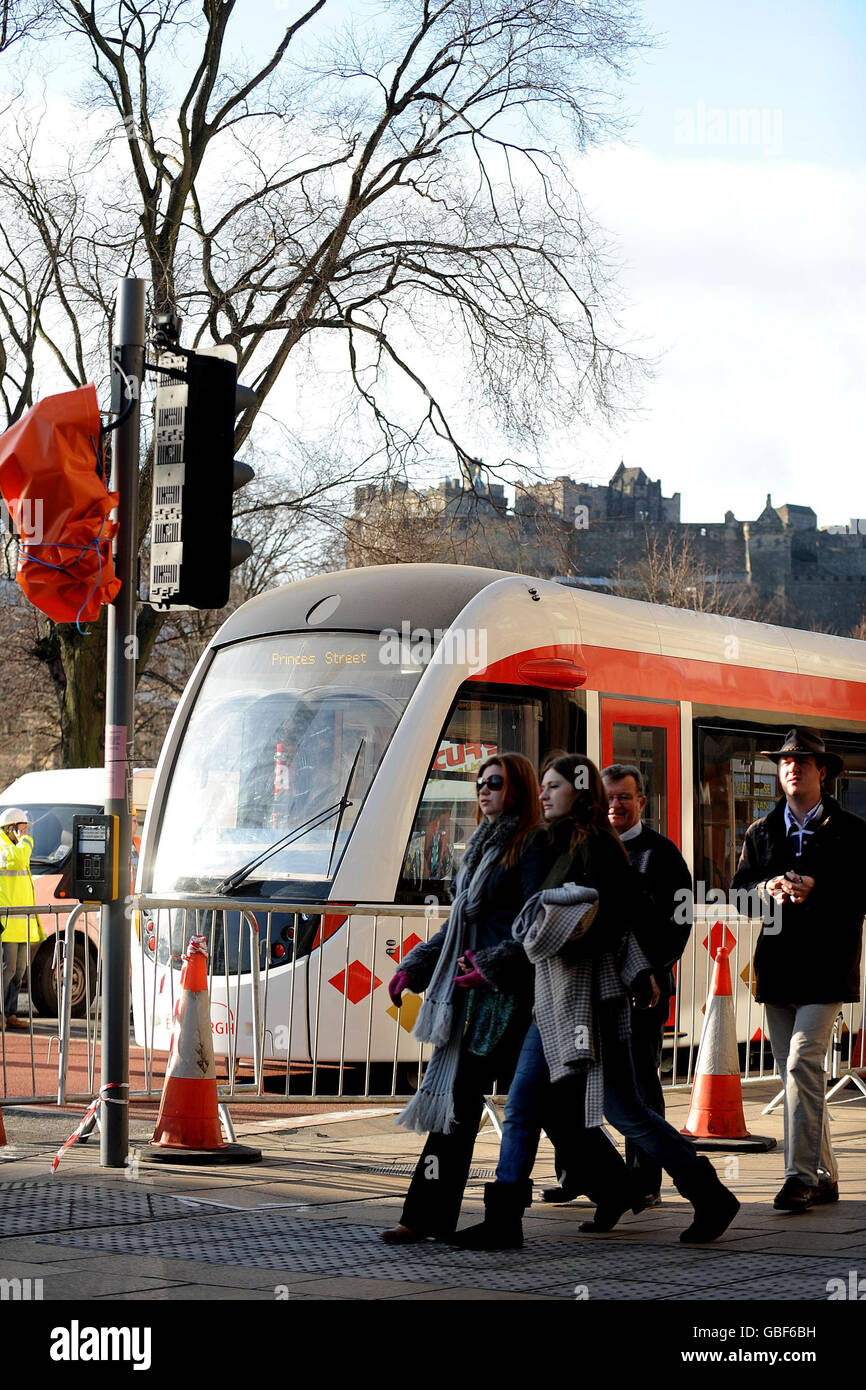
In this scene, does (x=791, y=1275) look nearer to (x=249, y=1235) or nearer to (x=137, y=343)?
(x=249, y=1235)

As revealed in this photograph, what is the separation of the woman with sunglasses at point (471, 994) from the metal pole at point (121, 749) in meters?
1.64

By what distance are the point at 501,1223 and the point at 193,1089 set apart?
2236 mm

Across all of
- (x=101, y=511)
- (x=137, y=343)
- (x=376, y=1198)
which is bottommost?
(x=376, y=1198)

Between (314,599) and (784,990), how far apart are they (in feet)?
17.6

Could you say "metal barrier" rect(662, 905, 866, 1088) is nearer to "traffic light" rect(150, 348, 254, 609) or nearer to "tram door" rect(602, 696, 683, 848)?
"tram door" rect(602, 696, 683, 848)

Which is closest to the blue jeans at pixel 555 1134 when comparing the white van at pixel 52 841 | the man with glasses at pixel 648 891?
the man with glasses at pixel 648 891

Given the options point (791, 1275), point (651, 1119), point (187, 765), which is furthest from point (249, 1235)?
point (187, 765)

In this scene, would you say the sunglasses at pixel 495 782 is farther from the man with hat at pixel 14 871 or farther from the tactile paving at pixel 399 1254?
the man with hat at pixel 14 871

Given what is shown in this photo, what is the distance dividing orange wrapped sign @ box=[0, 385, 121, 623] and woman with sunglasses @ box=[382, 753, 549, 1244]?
6.69 feet

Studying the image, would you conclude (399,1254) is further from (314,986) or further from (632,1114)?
(314,986)

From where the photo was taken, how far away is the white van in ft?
49.7

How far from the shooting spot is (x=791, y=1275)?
586 cm

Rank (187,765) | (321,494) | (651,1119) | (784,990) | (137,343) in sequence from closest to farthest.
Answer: (651,1119) < (784,990) < (137,343) < (187,765) < (321,494)

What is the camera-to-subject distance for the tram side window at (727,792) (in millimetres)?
12805
